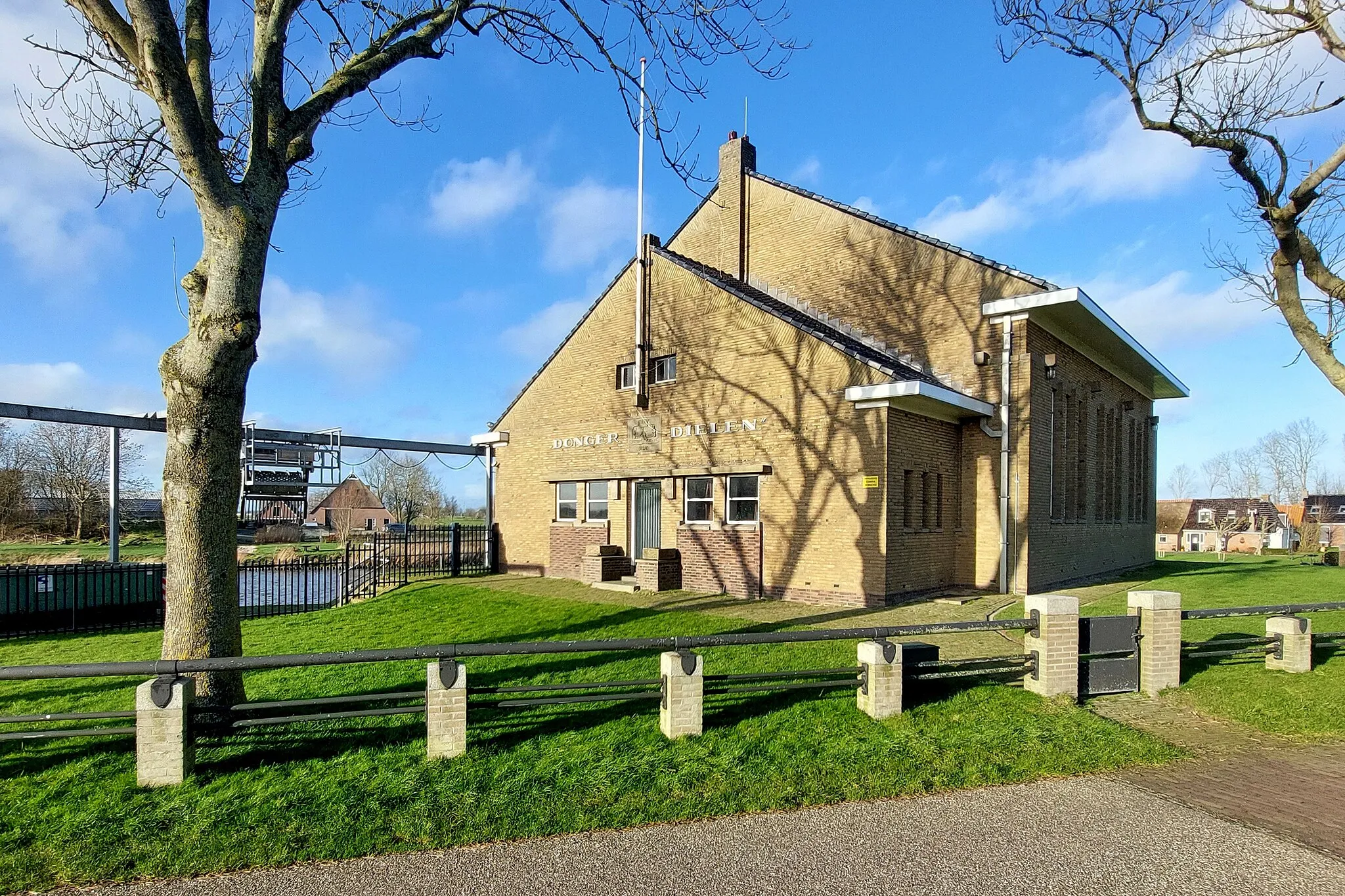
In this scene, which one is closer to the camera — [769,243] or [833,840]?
[833,840]

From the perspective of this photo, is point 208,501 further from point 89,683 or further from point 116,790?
point 89,683

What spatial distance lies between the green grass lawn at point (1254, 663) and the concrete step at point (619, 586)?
684cm

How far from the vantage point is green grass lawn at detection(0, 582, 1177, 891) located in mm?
4562

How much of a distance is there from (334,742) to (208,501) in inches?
88.4

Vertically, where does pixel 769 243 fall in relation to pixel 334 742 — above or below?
above

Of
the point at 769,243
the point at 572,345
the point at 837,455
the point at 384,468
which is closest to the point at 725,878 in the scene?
the point at 837,455

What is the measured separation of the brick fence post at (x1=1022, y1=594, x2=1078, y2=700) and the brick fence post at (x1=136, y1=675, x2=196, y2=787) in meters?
7.35

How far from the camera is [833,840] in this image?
4.63 m

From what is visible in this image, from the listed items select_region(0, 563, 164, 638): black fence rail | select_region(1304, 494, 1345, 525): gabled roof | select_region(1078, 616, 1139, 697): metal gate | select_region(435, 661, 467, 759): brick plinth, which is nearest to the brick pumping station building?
select_region(1078, 616, 1139, 697): metal gate

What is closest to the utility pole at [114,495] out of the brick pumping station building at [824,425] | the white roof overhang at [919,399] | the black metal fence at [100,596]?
the black metal fence at [100,596]

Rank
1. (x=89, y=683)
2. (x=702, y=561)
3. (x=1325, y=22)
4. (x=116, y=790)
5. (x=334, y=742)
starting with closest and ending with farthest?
(x=116, y=790) < (x=334, y=742) < (x=89, y=683) < (x=1325, y=22) < (x=702, y=561)

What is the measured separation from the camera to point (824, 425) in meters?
13.5

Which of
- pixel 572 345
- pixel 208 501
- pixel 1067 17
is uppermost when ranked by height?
pixel 1067 17

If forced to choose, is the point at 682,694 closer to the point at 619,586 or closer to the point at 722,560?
the point at 722,560
